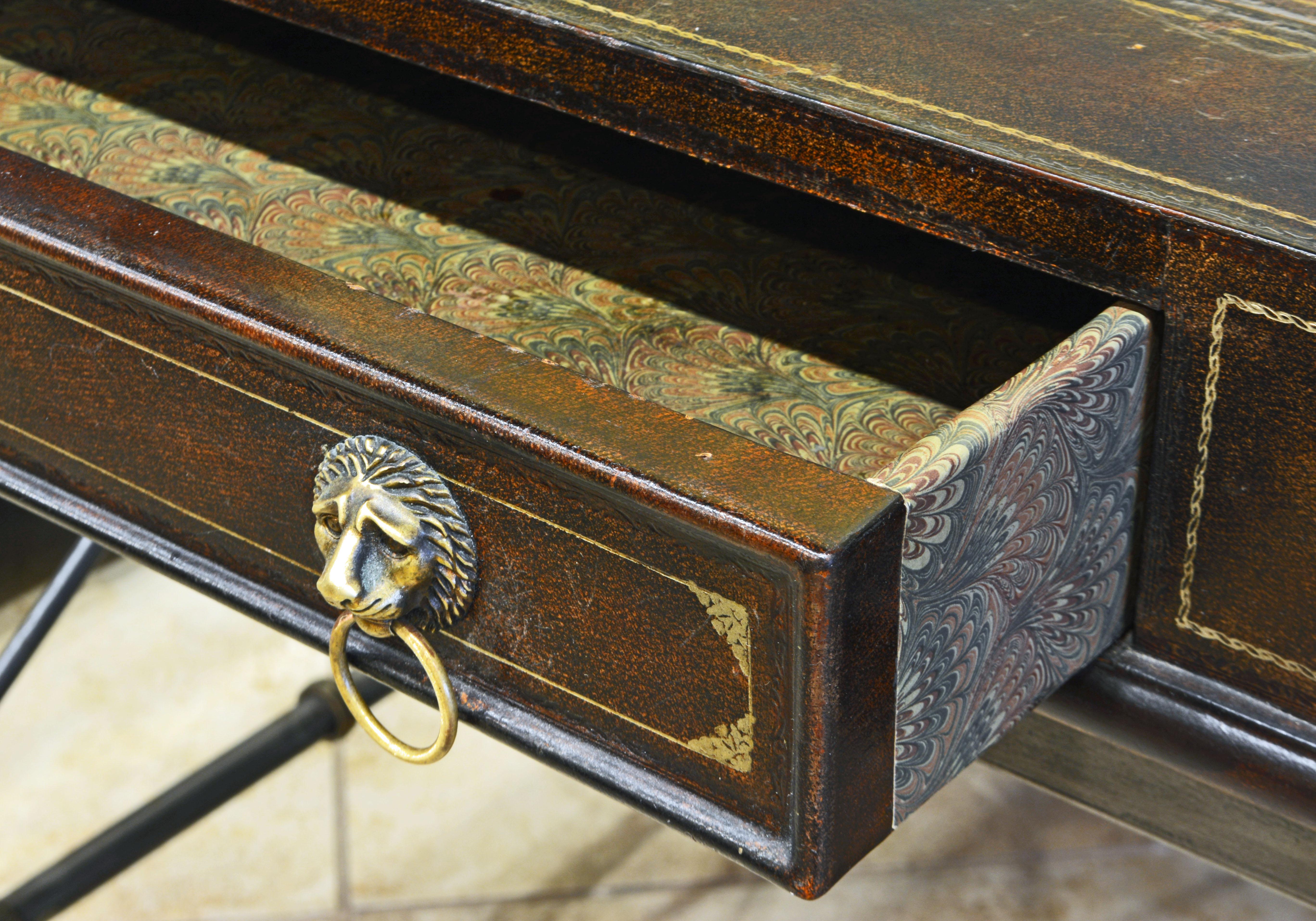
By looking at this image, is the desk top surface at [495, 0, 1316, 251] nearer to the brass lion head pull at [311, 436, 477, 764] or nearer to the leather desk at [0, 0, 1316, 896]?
the leather desk at [0, 0, 1316, 896]

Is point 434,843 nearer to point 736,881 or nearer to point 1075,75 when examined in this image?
point 736,881

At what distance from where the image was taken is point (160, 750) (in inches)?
58.8

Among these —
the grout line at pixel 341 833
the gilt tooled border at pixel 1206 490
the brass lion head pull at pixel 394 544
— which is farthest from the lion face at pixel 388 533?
the grout line at pixel 341 833

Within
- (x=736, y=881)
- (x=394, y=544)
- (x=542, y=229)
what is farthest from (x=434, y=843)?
→ (x=394, y=544)

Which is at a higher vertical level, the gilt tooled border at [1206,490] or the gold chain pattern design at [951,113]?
the gold chain pattern design at [951,113]

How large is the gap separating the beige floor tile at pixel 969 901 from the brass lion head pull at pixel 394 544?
0.76m

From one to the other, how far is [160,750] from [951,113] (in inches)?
44.5

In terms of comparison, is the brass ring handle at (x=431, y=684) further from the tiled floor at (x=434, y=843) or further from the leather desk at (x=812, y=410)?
the tiled floor at (x=434, y=843)

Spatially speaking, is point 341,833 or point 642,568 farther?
point 341,833

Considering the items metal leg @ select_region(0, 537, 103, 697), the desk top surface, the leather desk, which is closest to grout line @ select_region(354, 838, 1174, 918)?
metal leg @ select_region(0, 537, 103, 697)

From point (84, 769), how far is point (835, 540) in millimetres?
1187

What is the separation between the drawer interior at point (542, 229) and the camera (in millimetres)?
736

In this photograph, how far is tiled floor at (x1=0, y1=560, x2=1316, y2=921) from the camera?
4.33 feet

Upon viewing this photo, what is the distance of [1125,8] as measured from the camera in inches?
27.4
